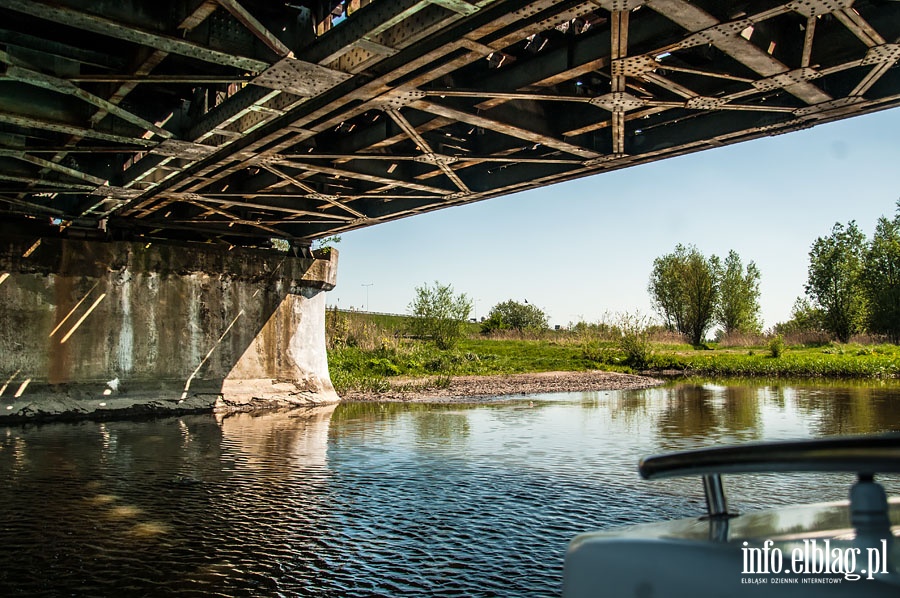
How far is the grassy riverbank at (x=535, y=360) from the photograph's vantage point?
26166mm

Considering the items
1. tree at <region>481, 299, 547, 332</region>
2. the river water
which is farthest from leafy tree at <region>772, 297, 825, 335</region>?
the river water

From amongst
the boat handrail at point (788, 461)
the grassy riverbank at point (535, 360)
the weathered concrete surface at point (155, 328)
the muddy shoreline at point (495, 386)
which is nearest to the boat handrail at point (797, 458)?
the boat handrail at point (788, 461)

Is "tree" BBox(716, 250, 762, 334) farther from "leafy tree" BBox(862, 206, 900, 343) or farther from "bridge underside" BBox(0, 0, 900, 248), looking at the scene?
"bridge underside" BBox(0, 0, 900, 248)

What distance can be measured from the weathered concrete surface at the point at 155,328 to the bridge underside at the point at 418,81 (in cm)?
302

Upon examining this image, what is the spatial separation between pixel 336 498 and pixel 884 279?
61.1 meters

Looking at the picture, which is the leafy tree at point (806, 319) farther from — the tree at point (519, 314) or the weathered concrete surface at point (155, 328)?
the weathered concrete surface at point (155, 328)

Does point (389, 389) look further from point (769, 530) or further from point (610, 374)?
point (769, 530)

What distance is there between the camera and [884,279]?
184 feet

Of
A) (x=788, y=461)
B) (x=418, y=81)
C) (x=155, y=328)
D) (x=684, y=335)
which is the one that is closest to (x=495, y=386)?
(x=155, y=328)

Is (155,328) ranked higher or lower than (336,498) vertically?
higher

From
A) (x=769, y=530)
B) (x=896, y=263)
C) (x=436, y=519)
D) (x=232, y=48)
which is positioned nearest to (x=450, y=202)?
(x=232, y=48)

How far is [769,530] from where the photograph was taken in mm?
1866

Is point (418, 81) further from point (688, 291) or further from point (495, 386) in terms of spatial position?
point (688, 291)

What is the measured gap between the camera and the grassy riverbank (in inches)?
1030
